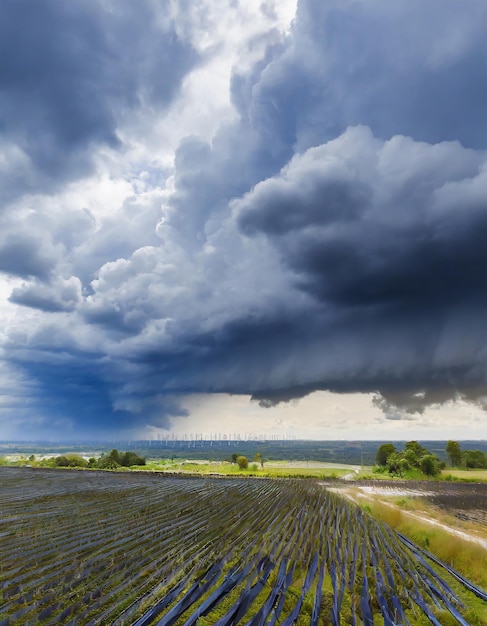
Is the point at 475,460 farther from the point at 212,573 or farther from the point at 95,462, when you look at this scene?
the point at 212,573

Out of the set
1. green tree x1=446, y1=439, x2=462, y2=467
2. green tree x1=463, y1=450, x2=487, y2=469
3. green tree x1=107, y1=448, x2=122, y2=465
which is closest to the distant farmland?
green tree x1=107, y1=448, x2=122, y2=465

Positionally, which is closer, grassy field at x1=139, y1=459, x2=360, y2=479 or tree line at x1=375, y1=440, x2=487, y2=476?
tree line at x1=375, y1=440, x2=487, y2=476

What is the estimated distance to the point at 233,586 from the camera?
34.3 feet

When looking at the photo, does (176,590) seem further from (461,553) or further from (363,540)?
(461,553)

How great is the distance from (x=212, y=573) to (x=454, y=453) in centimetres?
9642

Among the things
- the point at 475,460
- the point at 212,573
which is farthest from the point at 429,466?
the point at 212,573

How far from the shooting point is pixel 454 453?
8988cm

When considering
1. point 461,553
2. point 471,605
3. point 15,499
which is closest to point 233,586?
point 471,605

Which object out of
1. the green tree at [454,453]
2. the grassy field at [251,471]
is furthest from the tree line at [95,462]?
the green tree at [454,453]

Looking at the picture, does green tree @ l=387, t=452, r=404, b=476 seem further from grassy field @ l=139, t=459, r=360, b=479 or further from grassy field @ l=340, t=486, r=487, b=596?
grassy field @ l=340, t=486, r=487, b=596

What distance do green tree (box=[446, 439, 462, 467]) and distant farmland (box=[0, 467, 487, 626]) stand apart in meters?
79.9

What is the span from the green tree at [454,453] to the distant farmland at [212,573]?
3145 inches

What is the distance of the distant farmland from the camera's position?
→ 873 cm

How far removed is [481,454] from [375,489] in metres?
62.3
